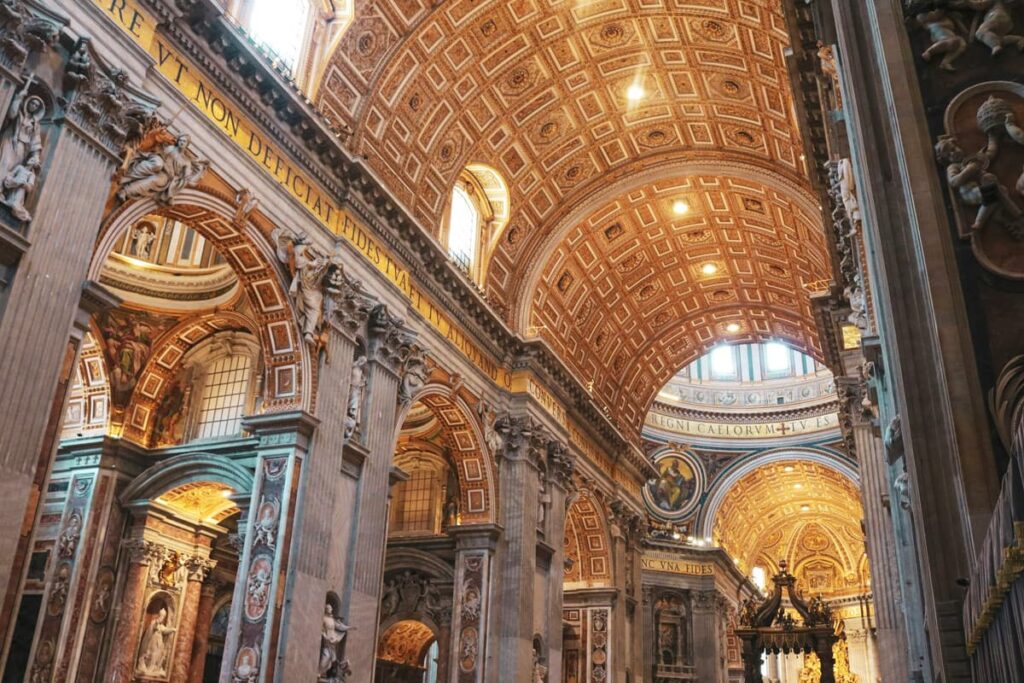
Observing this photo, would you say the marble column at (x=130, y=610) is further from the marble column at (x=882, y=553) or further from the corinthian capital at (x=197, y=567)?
the marble column at (x=882, y=553)

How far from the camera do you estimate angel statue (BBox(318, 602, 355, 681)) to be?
36.6 ft

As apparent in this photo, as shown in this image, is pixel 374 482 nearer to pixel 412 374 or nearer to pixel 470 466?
pixel 412 374

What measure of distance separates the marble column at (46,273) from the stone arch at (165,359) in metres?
5.35

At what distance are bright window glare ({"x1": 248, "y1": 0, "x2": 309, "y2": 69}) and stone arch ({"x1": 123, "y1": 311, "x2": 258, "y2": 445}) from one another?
12.9 ft

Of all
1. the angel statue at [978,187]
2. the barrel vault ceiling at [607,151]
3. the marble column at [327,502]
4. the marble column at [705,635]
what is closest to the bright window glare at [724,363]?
the marble column at [705,635]

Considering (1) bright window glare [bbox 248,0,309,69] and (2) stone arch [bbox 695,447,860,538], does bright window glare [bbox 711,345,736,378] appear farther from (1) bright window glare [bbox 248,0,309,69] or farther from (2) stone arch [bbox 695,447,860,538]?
(1) bright window glare [bbox 248,0,309,69]

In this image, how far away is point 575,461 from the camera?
19938 millimetres

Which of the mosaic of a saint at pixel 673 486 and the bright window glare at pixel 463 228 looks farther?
the mosaic of a saint at pixel 673 486

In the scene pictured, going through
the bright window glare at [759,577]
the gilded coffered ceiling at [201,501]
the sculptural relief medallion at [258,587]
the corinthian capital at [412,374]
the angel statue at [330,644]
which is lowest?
the angel statue at [330,644]

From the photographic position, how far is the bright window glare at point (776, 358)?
38.1 metres

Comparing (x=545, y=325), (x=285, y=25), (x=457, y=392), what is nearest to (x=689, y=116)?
(x=545, y=325)

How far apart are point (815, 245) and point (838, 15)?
14.5 meters

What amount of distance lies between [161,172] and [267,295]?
2387mm

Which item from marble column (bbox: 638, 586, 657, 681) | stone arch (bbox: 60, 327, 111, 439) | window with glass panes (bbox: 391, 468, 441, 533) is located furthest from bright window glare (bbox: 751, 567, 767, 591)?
stone arch (bbox: 60, 327, 111, 439)
